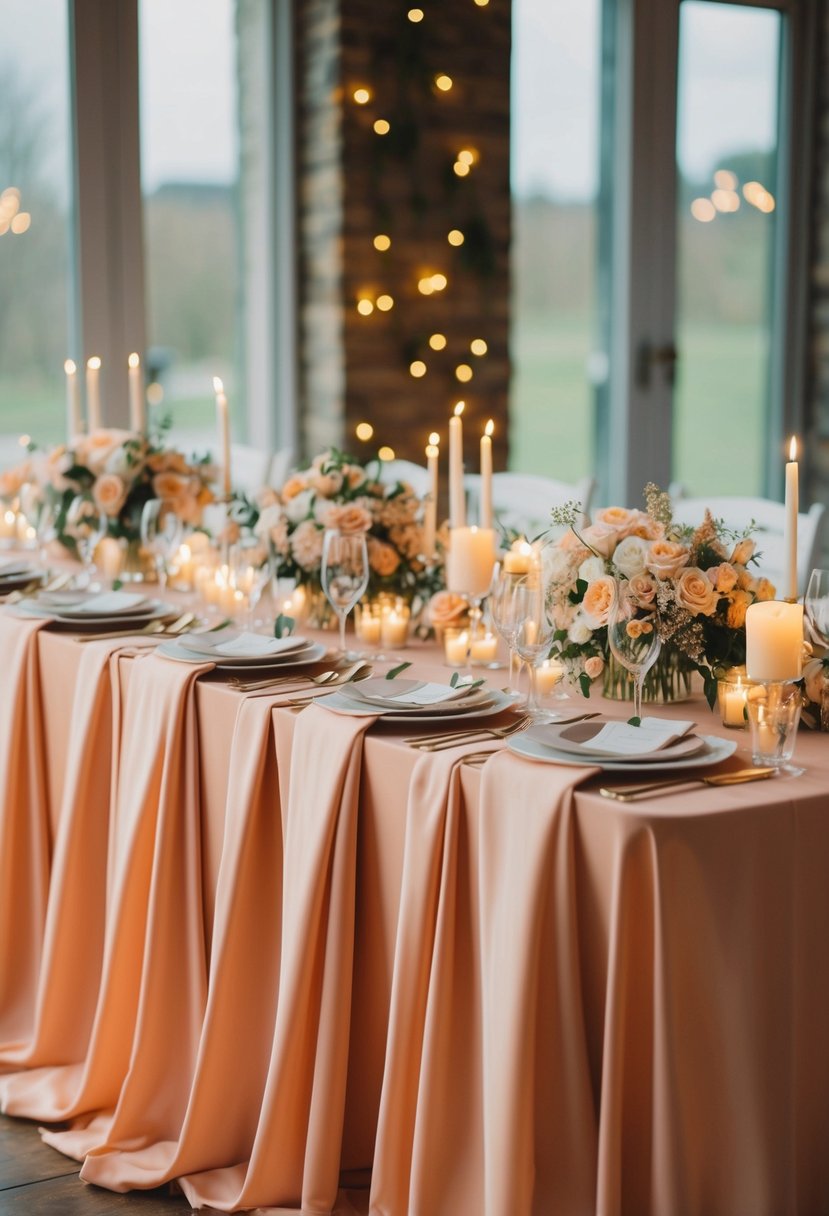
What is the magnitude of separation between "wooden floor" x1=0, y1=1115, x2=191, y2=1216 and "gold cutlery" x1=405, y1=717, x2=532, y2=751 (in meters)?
0.77

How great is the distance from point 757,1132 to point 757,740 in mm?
433

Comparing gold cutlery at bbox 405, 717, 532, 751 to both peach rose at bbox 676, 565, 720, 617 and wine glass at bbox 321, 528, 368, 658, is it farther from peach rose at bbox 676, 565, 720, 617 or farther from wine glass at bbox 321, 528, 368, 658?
wine glass at bbox 321, 528, 368, 658

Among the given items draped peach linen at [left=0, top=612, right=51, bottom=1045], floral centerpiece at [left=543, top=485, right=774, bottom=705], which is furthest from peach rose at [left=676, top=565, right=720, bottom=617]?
draped peach linen at [left=0, top=612, right=51, bottom=1045]

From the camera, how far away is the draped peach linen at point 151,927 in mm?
2152

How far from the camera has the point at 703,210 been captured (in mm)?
5570

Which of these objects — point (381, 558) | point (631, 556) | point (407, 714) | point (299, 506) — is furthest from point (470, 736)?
point (299, 506)

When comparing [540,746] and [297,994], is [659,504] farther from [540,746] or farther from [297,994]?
[297,994]

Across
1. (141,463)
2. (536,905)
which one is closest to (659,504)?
(536,905)

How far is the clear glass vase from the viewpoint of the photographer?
6.77 feet

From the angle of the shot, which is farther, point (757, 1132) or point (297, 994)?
point (297, 994)

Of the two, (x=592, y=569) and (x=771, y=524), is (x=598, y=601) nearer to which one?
(x=592, y=569)

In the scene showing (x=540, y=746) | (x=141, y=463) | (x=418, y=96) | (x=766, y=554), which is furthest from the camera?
(x=418, y=96)

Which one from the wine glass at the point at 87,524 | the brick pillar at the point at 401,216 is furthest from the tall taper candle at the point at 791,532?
the brick pillar at the point at 401,216

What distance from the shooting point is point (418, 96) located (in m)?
4.74
